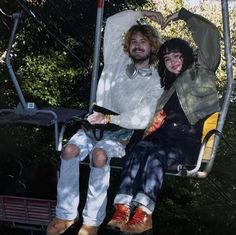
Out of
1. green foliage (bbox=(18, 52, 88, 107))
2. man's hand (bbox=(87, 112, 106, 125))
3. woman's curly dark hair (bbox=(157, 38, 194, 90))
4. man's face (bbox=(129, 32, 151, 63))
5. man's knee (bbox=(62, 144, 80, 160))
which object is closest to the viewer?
man's knee (bbox=(62, 144, 80, 160))

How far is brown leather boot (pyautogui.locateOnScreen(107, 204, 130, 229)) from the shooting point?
2.88 meters

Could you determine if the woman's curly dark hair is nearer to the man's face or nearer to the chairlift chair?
the man's face

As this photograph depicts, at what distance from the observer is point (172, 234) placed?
20.5 feet

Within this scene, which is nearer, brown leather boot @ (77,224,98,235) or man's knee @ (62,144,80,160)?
brown leather boot @ (77,224,98,235)

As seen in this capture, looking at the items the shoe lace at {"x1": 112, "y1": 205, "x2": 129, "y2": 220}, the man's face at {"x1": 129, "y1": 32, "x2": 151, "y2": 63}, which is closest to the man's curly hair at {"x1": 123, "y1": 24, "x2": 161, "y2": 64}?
the man's face at {"x1": 129, "y1": 32, "x2": 151, "y2": 63}

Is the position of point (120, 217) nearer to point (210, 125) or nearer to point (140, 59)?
point (210, 125)

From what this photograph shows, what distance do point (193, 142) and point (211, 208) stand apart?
9.10ft

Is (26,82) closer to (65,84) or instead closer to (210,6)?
(65,84)

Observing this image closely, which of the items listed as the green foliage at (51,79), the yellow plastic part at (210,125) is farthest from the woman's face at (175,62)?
the green foliage at (51,79)

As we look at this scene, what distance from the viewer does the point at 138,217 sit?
9.59 feet

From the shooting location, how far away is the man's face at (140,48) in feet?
12.2

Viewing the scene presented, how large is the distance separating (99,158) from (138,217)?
0.42 meters

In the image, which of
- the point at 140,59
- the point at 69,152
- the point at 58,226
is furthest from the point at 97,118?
the point at 58,226

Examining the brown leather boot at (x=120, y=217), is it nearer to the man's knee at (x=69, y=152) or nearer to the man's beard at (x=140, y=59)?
the man's knee at (x=69, y=152)
